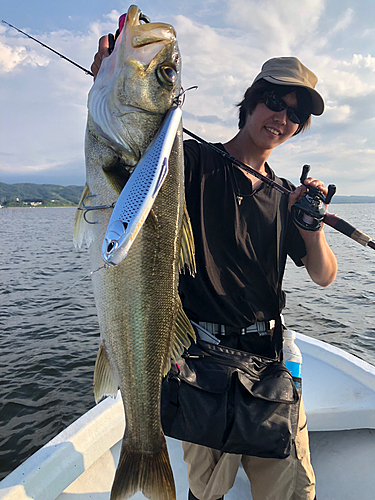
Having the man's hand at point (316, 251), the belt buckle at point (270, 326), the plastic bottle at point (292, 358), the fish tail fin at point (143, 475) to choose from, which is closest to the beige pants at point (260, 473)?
the plastic bottle at point (292, 358)

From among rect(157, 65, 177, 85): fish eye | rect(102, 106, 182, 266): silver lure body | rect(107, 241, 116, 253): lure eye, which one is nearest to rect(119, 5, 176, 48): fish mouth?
rect(157, 65, 177, 85): fish eye

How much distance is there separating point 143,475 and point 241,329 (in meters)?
1.04

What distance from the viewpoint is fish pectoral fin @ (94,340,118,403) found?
1782 millimetres

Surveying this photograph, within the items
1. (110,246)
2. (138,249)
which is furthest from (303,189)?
(110,246)

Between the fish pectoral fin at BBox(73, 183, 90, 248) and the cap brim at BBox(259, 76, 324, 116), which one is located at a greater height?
the cap brim at BBox(259, 76, 324, 116)

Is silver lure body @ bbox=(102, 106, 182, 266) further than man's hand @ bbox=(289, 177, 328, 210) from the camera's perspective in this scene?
No

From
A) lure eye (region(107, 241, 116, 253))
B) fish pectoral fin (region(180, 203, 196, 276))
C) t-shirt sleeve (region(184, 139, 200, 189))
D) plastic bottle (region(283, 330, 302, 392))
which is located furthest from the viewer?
plastic bottle (region(283, 330, 302, 392))

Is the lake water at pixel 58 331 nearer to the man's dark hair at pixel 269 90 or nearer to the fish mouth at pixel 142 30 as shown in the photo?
the man's dark hair at pixel 269 90

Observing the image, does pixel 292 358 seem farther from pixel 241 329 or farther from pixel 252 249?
pixel 252 249

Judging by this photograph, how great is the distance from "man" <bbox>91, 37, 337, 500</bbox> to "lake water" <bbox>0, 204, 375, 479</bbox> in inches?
139

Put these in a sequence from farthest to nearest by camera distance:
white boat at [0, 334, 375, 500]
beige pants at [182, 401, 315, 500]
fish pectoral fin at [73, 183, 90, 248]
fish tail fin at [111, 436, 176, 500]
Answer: white boat at [0, 334, 375, 500] → beige pants at [182, 401, 315, 500] → fish tail fin at [111, 436, 176, 500] → fish pectoral fin at [73, 183, 90, 248]

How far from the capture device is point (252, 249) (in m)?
2.34

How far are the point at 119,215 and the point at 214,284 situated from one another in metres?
1.22

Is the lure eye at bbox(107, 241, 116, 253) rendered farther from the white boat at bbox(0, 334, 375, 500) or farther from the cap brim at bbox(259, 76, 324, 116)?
the white boat at bbox(0, 334, 375, 500)
